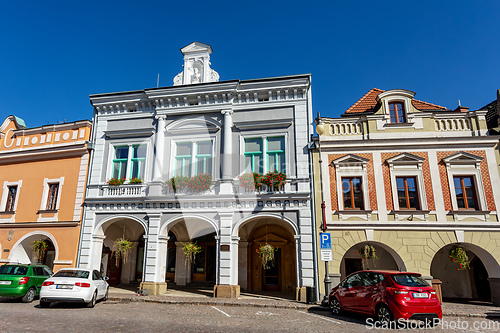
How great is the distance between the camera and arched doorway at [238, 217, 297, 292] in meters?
19.2

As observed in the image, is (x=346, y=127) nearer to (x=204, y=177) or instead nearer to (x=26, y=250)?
(x=204, y=177)

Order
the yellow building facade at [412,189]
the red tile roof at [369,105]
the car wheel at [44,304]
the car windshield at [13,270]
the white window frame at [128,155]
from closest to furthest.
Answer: the car wheel at [44,304] → the car windshield at [13,270] → the yellow building facade at [412,189] → the white window frame at [128,155] → the red tile roof at [369,105]

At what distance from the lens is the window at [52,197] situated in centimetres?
1883

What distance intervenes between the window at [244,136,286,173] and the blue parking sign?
4006 mm

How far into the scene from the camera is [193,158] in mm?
17922

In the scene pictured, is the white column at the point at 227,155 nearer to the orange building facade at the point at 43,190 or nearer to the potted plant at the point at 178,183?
the potted plant at the point at 178,183

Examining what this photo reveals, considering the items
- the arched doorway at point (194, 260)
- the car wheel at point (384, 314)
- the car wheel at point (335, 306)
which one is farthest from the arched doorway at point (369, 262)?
the arched doorway at point (194, 260)

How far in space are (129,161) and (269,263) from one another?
9.94 m

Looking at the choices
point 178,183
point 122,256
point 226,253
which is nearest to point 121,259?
point 122,256

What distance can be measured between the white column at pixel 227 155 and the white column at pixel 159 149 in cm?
343

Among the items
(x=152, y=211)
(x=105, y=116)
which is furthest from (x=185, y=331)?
(x=105, y=116)

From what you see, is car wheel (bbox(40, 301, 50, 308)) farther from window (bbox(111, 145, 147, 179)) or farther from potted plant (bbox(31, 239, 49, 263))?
window (bbox(111, 145, 147, 179))

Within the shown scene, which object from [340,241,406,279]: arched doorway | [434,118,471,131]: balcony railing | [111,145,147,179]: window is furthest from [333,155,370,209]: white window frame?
[111,145,147,179]: window

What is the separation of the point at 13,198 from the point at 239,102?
14464 millimetres
